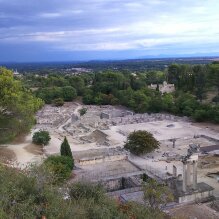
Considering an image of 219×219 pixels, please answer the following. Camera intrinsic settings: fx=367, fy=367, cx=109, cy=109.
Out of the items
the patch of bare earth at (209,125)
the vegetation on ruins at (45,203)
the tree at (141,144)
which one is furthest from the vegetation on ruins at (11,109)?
the patch of bare earth at (209,125)

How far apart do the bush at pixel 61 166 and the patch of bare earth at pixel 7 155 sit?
6.72m

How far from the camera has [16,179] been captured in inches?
643

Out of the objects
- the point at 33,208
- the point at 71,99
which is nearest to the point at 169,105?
the point at 71,99

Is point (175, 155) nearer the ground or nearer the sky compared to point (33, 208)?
nearer the ground

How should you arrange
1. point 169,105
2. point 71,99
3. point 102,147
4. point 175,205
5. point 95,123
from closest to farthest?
point 175,205 < point 102,147 < point 95,123 < point 169,105 < point 71,99

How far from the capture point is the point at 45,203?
14.4 meters

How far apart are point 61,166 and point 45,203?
12353 millimetres

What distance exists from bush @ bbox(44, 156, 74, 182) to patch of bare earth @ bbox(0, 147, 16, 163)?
6724mm

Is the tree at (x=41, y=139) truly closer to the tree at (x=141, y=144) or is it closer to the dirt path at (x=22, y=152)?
the dirt path at (x=22, y=152)

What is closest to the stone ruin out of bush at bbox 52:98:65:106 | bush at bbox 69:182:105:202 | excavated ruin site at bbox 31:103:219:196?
excavated ruin site at bbox 31:103:219:196

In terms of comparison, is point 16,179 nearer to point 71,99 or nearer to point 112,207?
point 112,207

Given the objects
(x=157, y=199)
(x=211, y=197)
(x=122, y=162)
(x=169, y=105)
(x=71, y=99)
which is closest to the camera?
(x=157, y=199)

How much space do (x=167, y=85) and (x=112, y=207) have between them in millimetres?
63821

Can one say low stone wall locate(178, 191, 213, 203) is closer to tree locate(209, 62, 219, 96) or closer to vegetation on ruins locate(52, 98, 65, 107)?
tree locate(209, 62, 219, 96)
